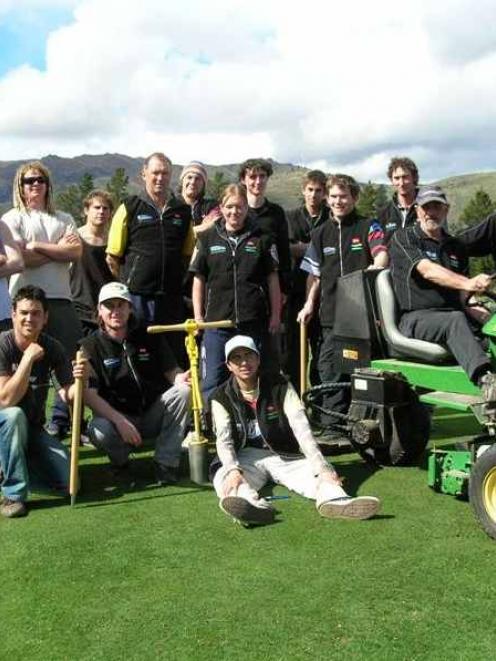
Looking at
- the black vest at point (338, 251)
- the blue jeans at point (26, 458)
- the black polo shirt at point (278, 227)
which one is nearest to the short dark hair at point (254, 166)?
the black polo shirt at point (278, 227)

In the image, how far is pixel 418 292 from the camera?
5.23 metres

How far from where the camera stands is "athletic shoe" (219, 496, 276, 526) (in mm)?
4379

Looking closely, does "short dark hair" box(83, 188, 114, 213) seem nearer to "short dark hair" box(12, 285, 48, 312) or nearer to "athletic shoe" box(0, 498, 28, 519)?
"short dark hair" box(12, 285, 48, 312)

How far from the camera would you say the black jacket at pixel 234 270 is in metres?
5.93

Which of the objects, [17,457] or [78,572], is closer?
[78,572]

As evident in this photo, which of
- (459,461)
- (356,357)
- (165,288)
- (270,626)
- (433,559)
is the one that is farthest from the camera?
(165,288)

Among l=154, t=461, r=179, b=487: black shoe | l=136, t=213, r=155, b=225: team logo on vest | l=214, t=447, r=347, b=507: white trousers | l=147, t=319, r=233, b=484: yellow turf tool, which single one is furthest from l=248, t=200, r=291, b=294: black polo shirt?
l=154, t=461, r=179, b=487: black shoe

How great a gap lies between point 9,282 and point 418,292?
296cm

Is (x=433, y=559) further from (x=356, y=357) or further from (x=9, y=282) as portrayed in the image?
(x=9, y=282)

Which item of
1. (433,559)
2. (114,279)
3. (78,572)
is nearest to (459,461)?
(433,559)

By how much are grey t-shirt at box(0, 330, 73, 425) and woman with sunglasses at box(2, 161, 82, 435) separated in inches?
23.9

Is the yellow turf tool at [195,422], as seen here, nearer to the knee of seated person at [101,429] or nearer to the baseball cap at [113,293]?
the baseball cap at [113,293]

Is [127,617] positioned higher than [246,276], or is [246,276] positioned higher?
[246,276]

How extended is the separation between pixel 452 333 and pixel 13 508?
9.24ft
